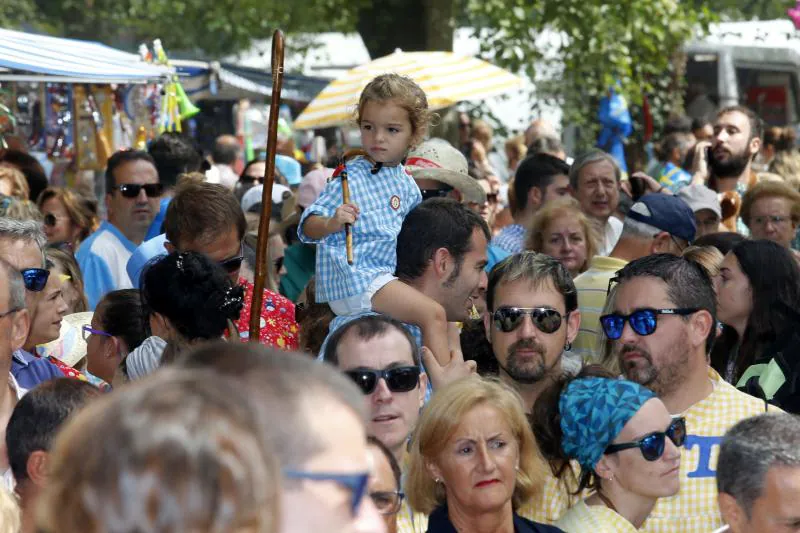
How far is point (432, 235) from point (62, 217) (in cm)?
442

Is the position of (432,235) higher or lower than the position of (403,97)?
lower

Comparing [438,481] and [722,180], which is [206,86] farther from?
[438,481]

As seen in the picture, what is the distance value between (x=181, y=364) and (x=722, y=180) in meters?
8.71

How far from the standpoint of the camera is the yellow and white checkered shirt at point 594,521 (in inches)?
156

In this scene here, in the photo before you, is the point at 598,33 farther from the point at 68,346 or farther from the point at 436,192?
the point at 68,346

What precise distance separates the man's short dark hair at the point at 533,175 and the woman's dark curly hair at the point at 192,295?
4296 mm

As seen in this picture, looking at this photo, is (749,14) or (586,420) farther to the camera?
(749,14)

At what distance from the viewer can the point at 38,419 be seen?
12.0 ft

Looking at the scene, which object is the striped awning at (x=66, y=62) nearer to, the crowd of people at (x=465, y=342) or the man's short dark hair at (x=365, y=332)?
the crowd of people at (x=465, y=342)

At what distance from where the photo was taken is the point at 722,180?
976 centimetres

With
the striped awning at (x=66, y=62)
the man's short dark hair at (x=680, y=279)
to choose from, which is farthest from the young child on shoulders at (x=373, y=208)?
the striped awning at (x=66, y=62)

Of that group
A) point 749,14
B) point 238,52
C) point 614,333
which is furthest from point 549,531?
point 238,52

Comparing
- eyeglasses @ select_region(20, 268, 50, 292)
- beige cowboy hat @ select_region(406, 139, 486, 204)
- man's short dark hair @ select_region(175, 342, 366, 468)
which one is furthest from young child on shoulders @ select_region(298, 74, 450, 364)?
man's short dark hair @ select_region(175, 342, 366, 468)

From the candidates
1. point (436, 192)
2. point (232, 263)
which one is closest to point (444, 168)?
point (436, 192)
